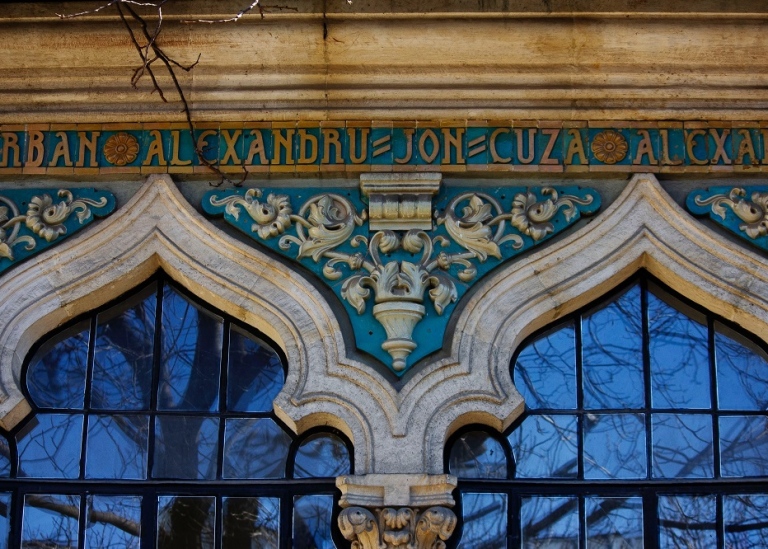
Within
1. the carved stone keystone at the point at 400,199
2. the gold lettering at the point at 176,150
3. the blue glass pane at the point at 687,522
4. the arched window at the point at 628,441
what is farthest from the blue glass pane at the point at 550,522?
the gold lettering at the point at 176,150

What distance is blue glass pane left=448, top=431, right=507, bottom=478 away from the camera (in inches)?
333

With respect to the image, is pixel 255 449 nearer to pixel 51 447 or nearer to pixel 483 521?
pixel 51 447

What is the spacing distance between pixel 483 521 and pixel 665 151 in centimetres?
202

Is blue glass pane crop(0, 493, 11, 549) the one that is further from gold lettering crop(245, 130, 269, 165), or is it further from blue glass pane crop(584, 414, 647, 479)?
blue glass pane crop(584, 414, 647, 479)

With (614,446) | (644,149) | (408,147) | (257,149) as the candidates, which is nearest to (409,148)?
(408,147)

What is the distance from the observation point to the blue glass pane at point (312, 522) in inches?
328

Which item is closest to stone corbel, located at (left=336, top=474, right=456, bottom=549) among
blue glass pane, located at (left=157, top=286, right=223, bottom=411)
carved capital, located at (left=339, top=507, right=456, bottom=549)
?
carved capital, located at (left=339, top=507, right=456, bottom=549)

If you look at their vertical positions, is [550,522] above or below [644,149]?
below

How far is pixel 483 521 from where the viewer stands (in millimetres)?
8375

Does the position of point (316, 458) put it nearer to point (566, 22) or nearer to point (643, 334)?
point (643, 334)

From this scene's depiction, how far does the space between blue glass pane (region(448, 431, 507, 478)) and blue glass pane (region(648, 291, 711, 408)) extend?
2.57 ft

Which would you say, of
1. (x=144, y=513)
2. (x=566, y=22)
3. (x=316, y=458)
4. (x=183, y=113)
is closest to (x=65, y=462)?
(x=144, y=513)

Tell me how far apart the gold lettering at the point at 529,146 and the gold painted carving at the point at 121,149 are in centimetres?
188

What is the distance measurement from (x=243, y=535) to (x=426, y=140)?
2.11 meters
